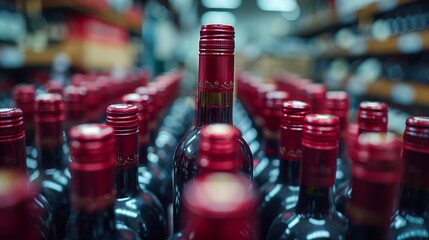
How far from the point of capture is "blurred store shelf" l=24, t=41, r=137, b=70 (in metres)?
2.16

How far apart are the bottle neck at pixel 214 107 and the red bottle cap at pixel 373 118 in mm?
230

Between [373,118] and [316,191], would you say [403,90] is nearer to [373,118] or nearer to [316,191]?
[373,118]

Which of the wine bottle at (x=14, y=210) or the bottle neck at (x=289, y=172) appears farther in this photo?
the bottle neck at (x=289, y=172)

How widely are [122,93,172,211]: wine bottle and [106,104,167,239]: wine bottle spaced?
0.10 m

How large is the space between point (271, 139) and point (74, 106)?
1.60ft

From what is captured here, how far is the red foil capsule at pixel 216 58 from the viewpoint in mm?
566

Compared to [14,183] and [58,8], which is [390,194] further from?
[58,8]

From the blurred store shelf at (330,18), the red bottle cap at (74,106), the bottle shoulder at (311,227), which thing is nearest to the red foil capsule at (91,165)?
the bottle shoulder at (311,227)

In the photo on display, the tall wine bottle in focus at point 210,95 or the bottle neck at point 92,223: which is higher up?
the tall wine bottle in focus at point 210,95

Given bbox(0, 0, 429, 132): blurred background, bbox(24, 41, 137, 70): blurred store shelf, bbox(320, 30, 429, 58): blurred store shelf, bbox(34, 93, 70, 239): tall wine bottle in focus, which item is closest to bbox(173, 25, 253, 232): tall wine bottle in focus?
bbox(34, 93, 70, 239): tall wine bottle in focus

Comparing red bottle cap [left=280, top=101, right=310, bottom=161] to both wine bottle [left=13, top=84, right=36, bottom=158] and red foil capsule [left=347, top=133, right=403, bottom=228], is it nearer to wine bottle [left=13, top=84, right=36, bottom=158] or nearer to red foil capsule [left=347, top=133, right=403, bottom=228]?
red foil capsule [left=347, top=133, right=403, bottom=228]

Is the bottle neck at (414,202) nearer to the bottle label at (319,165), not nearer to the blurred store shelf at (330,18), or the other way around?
the bottle label at (319,165)

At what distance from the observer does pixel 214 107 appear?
2.07 feet

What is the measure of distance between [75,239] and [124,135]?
0.15 m
